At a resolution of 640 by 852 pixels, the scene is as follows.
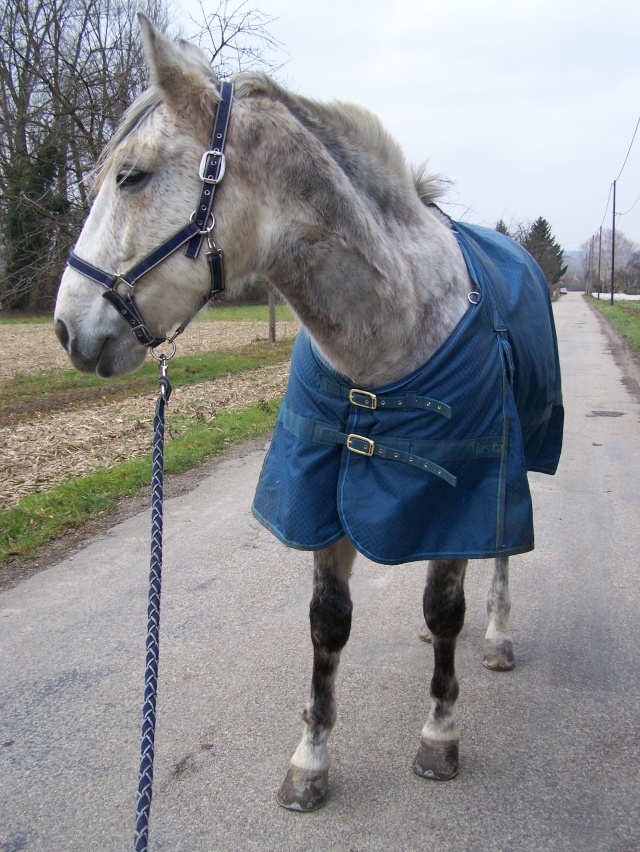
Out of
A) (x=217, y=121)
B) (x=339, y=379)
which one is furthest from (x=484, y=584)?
(x=217, y=121)

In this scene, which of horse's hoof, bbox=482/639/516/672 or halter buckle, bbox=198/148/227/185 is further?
horse's hoof, bbox=482/639/516/672

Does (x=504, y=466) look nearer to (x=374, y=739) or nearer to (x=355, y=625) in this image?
(x=374, y=739)

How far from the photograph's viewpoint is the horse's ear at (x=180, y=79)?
1.90m

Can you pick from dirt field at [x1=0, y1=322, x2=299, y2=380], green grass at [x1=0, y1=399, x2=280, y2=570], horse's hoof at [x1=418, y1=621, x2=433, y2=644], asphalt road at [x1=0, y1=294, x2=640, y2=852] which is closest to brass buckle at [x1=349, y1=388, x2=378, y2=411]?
asphalt road at [x1=0, y1=294, x2=640, y2=852]

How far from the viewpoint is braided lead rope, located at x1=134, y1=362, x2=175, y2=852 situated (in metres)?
1.77

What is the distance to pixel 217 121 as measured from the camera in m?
1.96

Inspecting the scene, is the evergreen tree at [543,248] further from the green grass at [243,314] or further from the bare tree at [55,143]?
the bare tree at [55,143]

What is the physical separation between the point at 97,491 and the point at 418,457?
396 centimetres

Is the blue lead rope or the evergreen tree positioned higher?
the evergreen tree

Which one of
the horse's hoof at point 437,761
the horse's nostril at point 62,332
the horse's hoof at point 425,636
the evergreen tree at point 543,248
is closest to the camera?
the horse's nostril at point 62,332

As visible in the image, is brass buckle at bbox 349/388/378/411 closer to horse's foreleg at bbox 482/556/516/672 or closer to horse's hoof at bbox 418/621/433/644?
horse's foreleg at bbox 482/556/516/672

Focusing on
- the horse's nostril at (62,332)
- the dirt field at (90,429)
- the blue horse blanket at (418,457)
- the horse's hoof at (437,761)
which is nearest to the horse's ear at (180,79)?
the horse's nostril at (62,332)

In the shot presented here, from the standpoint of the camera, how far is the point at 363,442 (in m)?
2.34

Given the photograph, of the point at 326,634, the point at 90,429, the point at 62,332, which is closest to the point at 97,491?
A: the point at 90,429
